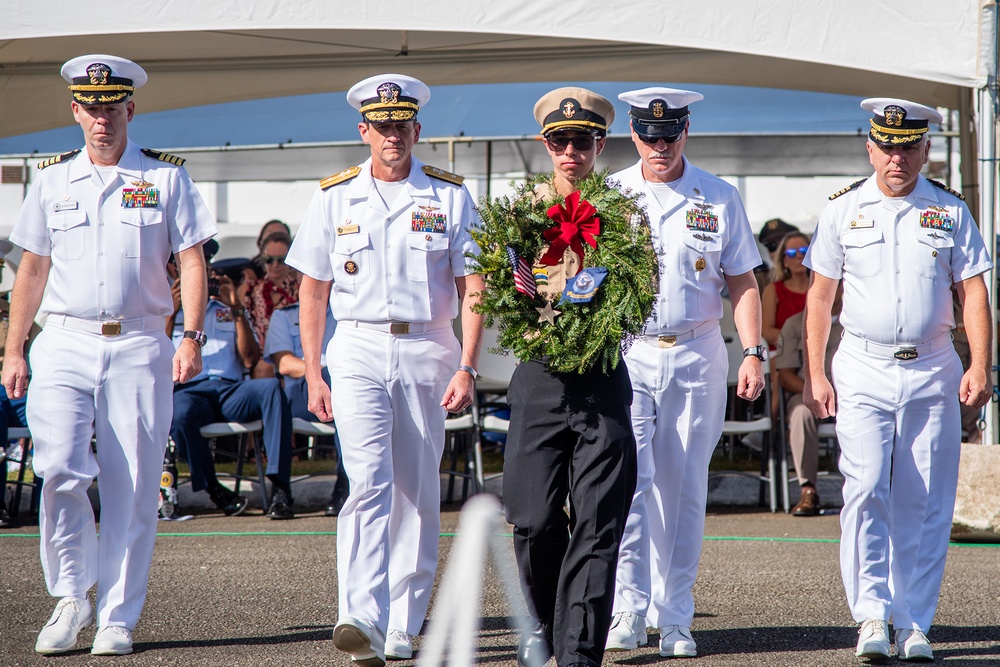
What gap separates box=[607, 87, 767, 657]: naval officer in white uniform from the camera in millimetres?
5129

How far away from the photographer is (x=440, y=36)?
31.7 feet

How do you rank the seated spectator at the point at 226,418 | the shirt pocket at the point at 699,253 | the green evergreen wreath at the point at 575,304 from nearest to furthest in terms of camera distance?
the green evergreen wreath at the point at 575,304
the shirt pocket at the point at 699,253
the seated spectator at the point at 226,418

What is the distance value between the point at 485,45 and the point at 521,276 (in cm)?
590

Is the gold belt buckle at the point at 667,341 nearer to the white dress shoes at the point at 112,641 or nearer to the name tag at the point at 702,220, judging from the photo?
the name tag at the point at 702,220

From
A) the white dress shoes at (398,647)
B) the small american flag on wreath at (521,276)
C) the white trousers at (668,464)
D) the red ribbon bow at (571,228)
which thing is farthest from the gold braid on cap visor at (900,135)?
the white dress shoes at (398,647)

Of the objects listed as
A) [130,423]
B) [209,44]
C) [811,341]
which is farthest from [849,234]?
[209,44]

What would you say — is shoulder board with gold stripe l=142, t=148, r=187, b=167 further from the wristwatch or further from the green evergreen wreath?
the green evergreen wreath

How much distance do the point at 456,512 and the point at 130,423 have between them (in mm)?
4109

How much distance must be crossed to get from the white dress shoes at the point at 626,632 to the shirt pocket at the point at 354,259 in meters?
1.71

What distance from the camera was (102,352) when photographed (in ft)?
16.6

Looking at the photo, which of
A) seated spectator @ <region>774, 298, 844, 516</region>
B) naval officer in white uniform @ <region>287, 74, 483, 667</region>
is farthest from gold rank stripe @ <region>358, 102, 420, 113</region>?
seated spectator @ <region>774, 298, 844, 516</region>

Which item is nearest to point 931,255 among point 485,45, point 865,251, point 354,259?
point 865,251

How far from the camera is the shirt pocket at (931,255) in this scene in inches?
201

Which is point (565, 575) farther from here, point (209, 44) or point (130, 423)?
point (209, 44)
